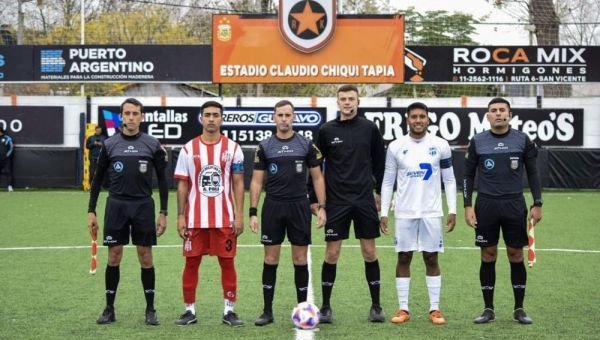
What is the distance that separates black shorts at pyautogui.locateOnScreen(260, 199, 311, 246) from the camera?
330 inches

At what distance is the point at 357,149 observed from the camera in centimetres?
852

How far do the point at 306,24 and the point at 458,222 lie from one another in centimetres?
911

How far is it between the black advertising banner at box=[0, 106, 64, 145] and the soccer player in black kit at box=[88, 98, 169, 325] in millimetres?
18259

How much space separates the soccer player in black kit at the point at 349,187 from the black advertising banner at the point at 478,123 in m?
17.0

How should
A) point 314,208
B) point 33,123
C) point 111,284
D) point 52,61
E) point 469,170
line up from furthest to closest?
point 33,123
point 52,61
point 314,208
point 469,170
point 111,284

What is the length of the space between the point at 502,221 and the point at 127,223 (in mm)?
3504

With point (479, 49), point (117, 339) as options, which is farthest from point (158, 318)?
point (479, 49)

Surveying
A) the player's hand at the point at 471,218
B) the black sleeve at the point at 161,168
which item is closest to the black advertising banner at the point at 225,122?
the black sleeve at the point at 161,168

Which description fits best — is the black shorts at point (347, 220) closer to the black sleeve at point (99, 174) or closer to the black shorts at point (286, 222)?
the black shorts at point (286, 222)

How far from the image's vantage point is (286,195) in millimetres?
8398

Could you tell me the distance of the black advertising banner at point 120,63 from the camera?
82.5 feet

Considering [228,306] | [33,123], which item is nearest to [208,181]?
[228,306]

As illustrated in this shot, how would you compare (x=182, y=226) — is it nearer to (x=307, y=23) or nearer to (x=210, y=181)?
(x=210, y=181)

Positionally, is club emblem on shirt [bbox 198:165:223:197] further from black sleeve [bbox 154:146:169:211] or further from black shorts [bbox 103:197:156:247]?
black shorts [bbox 103:197:156:247]
